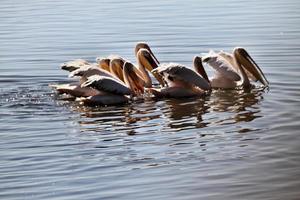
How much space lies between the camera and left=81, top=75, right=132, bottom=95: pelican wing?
9688mm

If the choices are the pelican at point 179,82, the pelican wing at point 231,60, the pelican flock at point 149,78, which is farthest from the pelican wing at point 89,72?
the pelican wing at point 231,60

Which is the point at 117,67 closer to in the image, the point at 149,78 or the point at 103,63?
the point at 103,63

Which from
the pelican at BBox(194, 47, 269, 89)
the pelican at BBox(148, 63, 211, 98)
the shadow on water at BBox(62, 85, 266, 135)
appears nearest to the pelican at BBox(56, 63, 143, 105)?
the shadow on water at BBox(62, 85, 266, 135)

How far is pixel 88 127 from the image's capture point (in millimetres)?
8641

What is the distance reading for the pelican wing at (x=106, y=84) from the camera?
9.69 meters

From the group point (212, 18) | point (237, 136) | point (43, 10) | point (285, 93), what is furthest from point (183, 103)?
point (43, 10)

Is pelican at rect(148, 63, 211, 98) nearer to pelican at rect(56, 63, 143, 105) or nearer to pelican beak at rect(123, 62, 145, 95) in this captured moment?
pelican beak at rect(123, 62, 145, 95)

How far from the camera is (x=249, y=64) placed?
11.1 m

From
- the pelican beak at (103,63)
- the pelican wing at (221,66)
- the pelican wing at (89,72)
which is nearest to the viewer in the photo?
the pelican wing at (89,72)

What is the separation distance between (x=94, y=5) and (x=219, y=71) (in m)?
10.8

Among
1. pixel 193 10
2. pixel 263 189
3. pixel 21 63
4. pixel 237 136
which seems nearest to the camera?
pixel 263 189

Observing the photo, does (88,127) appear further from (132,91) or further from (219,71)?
(219,71)

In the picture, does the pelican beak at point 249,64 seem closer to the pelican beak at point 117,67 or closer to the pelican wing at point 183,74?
the pelican wing at point 183,74

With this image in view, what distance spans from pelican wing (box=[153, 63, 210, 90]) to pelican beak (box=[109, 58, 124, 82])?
836 mm
